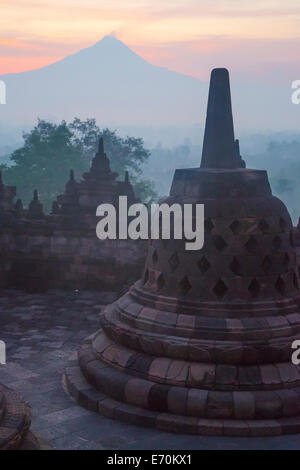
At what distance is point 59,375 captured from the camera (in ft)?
26.0

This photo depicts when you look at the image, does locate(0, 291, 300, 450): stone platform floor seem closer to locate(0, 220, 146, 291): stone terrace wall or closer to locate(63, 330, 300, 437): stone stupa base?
locate(63, 330, 300, 437): stone stupa base

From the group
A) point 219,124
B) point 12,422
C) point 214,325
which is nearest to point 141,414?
point 214,325

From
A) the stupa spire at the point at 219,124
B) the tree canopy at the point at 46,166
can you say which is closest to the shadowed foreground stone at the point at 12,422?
the stupa spire at the point at 219,124

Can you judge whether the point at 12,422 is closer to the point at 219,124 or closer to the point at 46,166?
the point at 219,124

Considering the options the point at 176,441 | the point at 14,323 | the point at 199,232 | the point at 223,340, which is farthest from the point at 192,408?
the point at 14,323

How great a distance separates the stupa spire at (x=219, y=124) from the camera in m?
7.54

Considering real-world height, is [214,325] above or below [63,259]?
below

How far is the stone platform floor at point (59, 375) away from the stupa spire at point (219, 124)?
3.61 meters

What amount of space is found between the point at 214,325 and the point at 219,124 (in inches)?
107

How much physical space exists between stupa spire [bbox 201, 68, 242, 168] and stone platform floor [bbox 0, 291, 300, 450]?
142 inches

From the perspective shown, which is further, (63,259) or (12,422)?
(63,259)

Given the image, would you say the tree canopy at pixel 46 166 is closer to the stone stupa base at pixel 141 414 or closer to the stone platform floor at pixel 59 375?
the stone platform floor at pixel 59 375
